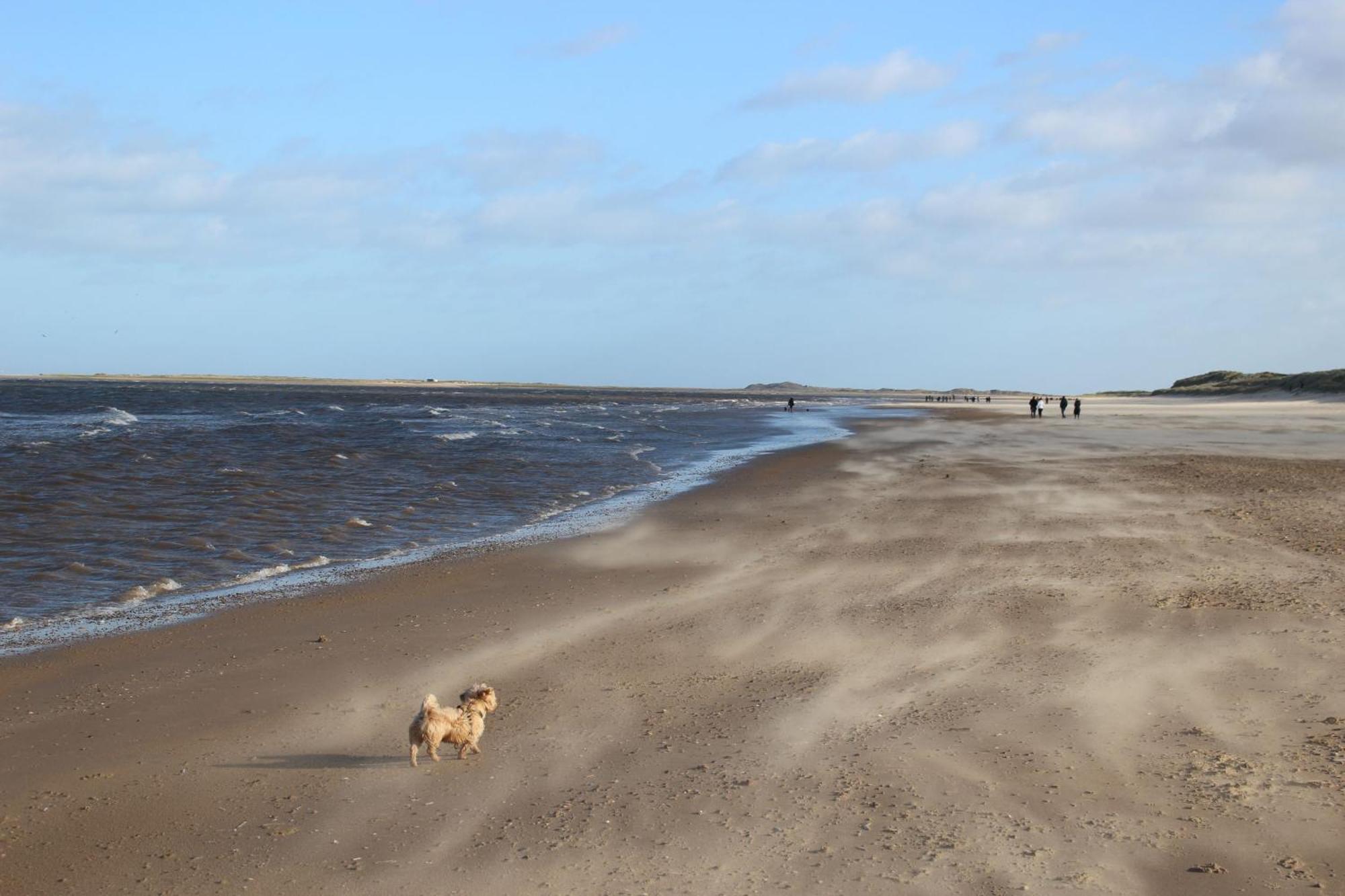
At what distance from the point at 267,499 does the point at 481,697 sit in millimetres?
14574

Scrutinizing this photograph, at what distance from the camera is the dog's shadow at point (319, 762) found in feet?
20.6

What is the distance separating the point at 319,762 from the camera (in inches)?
250

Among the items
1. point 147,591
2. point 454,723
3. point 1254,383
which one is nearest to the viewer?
point 454,723

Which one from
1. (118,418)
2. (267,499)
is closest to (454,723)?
(267,499)

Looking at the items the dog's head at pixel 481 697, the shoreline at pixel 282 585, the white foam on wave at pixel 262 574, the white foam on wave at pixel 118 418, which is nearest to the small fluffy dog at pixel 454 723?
the dog's head at pixel 481 697

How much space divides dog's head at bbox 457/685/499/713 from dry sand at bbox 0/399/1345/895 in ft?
0.78

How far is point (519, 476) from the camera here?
25.1 metres

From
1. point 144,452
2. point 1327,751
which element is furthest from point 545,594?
point 144,452

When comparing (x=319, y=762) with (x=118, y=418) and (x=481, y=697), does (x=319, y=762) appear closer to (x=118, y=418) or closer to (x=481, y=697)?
(x=481, y=697)

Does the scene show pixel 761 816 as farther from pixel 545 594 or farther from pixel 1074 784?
pixel 545 594

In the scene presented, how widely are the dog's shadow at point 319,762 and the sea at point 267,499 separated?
4247mm

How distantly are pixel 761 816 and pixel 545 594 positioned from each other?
608 cm

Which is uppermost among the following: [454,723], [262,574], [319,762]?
[454,723]

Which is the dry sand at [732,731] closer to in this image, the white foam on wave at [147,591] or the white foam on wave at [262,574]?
the white foam on wave at [262,574]
